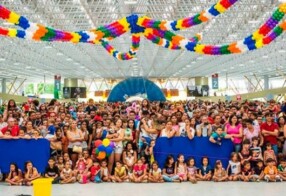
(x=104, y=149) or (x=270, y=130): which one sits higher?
(x=270, y=130)

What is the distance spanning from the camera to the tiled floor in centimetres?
863

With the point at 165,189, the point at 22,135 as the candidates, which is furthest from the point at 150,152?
the point at 22,135

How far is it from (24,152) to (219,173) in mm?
4440

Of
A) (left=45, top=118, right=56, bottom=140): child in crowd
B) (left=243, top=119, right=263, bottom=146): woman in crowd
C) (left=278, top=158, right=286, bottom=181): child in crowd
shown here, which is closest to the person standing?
(left=243, top=119, right=263, bottom=146): woman in crowd

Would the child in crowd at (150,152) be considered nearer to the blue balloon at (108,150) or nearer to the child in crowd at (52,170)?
the blue balloon at (108,150)

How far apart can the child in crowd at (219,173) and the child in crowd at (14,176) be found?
427 centimetres

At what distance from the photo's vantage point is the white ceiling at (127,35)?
19422 mm

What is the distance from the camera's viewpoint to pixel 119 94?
4288cm

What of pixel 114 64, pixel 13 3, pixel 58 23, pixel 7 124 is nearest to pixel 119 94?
pixel 114 64

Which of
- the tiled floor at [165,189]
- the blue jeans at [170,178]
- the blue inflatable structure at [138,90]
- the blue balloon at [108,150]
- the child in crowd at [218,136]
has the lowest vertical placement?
the tiled floor at [165,189]

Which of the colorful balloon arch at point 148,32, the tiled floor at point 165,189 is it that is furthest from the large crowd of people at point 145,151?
the colorful balloon arch at point 148,32

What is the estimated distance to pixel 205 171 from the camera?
1034 cm

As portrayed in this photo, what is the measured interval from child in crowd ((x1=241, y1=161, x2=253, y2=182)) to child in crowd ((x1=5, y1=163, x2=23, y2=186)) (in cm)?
489

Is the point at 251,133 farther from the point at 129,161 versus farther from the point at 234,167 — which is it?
the point at 129,161
